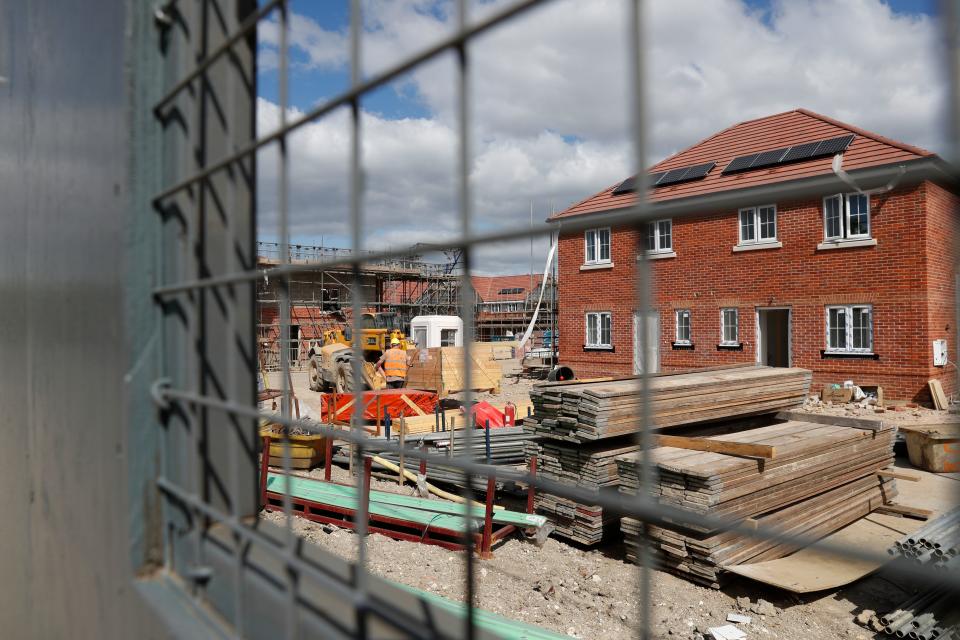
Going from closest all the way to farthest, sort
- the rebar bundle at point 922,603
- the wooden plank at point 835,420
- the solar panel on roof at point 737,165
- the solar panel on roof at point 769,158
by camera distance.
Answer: the solar panel on roof at point 737,165 < the solar panel on roof at point 769,158 < the rebar bundle at point 922,603 < the wooden plank at point 835,420

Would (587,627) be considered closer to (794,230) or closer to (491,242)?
(794,230)

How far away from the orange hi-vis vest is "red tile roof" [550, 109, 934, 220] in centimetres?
1411

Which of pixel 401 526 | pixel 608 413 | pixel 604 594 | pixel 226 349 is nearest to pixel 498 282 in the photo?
pixel 226 349

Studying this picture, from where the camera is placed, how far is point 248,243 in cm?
161

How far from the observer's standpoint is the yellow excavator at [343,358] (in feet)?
55.8

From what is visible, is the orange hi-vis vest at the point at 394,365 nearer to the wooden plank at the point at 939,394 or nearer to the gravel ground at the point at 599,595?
the gravel ground at the point at 599,595

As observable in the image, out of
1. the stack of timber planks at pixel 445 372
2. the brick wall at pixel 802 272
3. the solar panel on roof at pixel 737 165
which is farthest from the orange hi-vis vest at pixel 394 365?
the solar panel on roof at pixel 737 165

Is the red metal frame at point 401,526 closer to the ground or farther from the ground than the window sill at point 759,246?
closer to the ground

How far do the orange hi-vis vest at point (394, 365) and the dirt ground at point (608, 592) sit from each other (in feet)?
34.7

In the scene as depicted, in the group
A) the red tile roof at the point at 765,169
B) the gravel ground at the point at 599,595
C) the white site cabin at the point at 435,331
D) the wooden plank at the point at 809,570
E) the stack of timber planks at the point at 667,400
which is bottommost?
the gravel ground at the point at 599,595

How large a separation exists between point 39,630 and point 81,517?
30.8 inches

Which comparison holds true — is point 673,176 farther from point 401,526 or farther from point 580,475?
point 401,526

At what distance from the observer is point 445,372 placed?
16406 mm

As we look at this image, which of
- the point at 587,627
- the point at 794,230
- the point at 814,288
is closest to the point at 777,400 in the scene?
the point at 587,627
